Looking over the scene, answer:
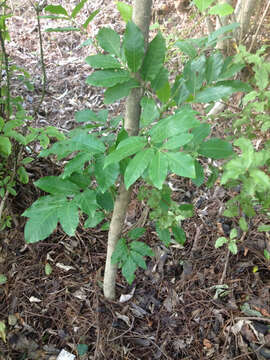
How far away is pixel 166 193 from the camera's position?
4.00 ft

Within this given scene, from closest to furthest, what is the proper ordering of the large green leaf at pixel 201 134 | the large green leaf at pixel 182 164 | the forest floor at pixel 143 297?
the large green leaf at pixel 182 164 < the large green leaf at pixel 201 134 < the forest floor at pixel 143 297

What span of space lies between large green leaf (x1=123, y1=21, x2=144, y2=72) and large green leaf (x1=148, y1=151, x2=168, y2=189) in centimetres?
33

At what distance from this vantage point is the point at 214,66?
1005 mm

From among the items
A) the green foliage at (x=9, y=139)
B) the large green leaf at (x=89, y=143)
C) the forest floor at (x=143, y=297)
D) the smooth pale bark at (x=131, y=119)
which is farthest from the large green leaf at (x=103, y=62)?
the green foliage at (x=9, y=139)

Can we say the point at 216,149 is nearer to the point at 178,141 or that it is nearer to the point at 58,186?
the point at 178,141

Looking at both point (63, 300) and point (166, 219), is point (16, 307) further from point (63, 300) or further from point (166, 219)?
point (166, 219)

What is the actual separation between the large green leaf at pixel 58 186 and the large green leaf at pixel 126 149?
0.35 metres

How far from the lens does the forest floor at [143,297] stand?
162 centimetres

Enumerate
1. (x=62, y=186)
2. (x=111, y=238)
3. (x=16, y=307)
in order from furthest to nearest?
(x=16, y=307) → (x=111, y=238) → (x=62, y=186)

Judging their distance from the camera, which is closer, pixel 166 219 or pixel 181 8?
pixel 166 219

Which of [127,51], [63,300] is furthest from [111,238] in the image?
[127,51]

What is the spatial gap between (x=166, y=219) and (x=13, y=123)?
1003 millimetres

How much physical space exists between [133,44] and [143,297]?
1.48 m

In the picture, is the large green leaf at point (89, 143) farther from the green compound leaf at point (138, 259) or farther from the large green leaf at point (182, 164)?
the green compound leaf at point (138, 259)
